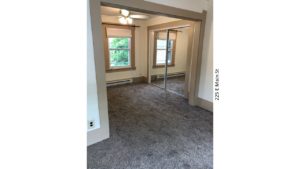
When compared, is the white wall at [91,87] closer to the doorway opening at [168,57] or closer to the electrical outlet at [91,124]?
the electrical outlet at [91,124]

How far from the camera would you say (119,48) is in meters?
5.04

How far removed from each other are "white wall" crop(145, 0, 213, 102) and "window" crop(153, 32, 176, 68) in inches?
67.7

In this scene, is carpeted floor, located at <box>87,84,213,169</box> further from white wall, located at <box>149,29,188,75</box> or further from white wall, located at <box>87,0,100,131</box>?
white wall, located at <box>149,29,188,75</box>

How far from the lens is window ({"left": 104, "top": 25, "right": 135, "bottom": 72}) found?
4699 mm

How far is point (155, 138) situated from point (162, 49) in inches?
136

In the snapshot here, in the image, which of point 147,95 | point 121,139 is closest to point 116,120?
point 121,139

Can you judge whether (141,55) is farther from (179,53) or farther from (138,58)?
(179,53)

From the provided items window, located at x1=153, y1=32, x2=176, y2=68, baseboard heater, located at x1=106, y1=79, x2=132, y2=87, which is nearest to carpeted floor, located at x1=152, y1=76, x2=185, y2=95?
window, located at x1=153, y1=32, x2=176, y2=68

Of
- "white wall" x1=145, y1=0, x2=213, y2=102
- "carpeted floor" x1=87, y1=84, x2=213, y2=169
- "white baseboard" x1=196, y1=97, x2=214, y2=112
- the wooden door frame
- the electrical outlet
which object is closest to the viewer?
"carpeted floor" x1=87, y1=84, x2=213, y2=169

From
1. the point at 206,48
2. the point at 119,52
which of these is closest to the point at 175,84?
the point at 119,52

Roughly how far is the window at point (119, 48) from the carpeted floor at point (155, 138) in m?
1.66
